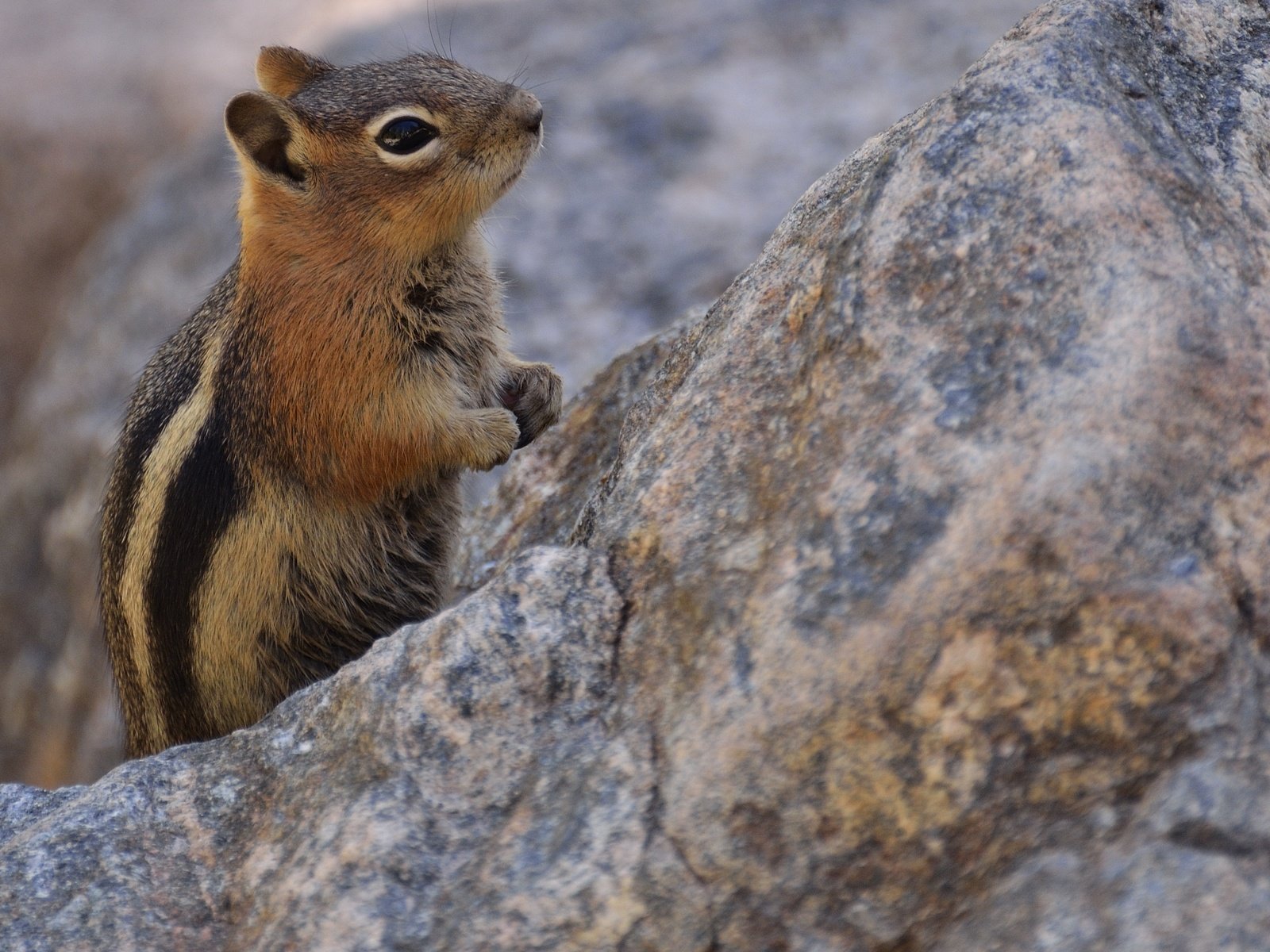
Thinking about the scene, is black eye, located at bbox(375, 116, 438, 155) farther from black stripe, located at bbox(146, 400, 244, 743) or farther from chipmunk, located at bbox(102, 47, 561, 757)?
black stripe, located at bbox(146, 400, 244, 743)

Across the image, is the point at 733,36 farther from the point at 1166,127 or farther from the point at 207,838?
the point at 207,838

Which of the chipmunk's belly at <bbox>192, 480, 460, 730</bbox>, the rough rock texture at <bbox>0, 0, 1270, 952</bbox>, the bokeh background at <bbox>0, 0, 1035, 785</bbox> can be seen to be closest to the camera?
the rough rock texture at <bbox>0, 0, 1270, 952</bbox>

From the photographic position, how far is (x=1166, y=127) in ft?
8.18

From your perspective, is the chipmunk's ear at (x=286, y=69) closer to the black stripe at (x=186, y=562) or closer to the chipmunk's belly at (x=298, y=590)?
the black stripe at (x=186, y=562)

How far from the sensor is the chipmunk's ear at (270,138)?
394 centimetres

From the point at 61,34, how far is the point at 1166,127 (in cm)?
1183

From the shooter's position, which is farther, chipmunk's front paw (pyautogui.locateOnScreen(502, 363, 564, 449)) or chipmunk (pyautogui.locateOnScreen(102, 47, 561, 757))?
chipmunk's front paw (pyautogui.locateOnScreen(502, 363, 564, 449))

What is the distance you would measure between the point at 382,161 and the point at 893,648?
253 centimetres

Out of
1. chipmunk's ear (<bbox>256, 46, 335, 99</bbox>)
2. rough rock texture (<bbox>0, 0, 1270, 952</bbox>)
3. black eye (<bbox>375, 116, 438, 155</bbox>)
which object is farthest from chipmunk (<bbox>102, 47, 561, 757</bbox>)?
rough rock texture (<bbox>0, 0, 1270, 952</bbox>)

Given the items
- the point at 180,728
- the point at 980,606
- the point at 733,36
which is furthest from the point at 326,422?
the point at 733,36

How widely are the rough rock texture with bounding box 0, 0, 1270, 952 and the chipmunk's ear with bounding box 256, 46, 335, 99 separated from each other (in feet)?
7.91

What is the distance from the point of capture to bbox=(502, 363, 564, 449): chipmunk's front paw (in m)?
4.05

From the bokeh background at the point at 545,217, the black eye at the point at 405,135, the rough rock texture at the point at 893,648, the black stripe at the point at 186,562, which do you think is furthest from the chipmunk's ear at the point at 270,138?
the bokeh background at the point at 545,217

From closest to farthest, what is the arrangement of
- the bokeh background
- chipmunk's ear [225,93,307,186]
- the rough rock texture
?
the rough rock texture → chipmunk's ear [225,93,307,186] → the bokeh background
